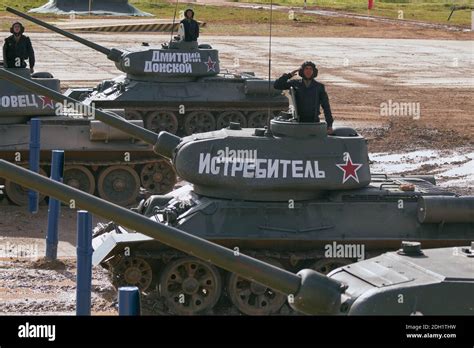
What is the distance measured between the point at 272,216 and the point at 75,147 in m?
7.21

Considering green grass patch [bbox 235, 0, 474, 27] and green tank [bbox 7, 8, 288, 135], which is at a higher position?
green grass patch [bbox 235, 0, 474, 27]

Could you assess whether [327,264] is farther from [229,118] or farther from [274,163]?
[229,118]

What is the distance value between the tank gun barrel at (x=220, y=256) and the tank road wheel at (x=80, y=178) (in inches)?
472

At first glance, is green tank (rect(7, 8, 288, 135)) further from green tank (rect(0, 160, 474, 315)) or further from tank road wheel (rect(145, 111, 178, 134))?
green tank (rect(0, 160, 474, 315))

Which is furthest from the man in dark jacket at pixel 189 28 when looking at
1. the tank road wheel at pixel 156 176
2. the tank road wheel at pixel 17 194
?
the tank road wheel at pixel 17 194

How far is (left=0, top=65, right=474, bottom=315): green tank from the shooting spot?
47.1ft

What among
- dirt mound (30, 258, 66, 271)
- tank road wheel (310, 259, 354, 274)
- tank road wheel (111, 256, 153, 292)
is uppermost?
tank road wheel (310, 259, 354, 274)

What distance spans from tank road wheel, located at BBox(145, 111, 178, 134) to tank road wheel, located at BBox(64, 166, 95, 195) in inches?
242

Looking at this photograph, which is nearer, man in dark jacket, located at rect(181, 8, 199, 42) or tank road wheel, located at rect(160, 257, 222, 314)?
tank road wheel, located at rect(160, 257, 222, 314)

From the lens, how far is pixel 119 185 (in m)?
21.4

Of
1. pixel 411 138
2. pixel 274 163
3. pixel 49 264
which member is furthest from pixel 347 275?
pixel 411 138

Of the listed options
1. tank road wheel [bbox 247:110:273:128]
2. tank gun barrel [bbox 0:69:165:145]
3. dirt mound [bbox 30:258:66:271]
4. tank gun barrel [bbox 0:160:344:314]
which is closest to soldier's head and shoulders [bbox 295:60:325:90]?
tank gun barrel [bbox 0:69:165:145]
